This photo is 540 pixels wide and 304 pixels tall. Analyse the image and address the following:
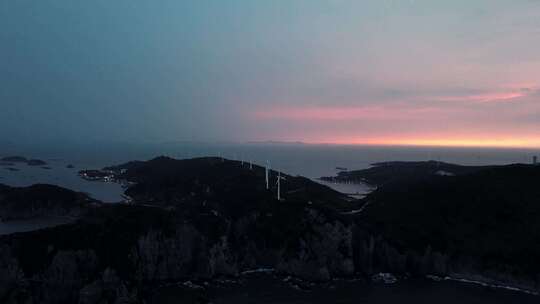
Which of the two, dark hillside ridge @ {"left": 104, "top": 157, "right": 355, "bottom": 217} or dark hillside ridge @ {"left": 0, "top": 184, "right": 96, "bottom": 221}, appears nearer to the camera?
dark hillside ridge @ {"left": 104, "top": 157, "right": 355, "bottom": 217}

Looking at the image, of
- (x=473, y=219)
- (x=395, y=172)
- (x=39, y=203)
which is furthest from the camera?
(x=395, y=172)

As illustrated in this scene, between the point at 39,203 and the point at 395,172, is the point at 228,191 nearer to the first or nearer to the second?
the point at 39,203

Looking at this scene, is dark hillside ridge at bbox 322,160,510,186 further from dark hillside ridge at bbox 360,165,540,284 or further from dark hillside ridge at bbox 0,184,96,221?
dark hillside ridge at bbox 0,184,96,221

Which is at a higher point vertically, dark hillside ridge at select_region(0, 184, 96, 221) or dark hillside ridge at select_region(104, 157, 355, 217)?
dark hillside ridge at select_region(104, 157, 355, 217)

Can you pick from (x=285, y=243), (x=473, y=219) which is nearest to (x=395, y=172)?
(x=473, y=219)

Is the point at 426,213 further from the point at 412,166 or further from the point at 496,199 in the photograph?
the point at 412,166

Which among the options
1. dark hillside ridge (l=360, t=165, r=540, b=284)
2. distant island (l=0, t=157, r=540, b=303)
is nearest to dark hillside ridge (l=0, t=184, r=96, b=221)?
distant island (l=0, t=157, r=540, b=303)

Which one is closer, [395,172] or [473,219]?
[473,219]

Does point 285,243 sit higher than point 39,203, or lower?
higher

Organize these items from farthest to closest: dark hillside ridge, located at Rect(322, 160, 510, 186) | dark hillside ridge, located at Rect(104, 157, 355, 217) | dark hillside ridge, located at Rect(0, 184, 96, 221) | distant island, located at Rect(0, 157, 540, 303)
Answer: dark hillside ridge, located at Rect(322, 160, 510, 186), dark hillside ridge, located at Rect(0, 184, 96, 221), dark hillside ridge, located at Rect(104, 157, 355, 217), distant island, located at Rect(0, 157, 540, 303)
